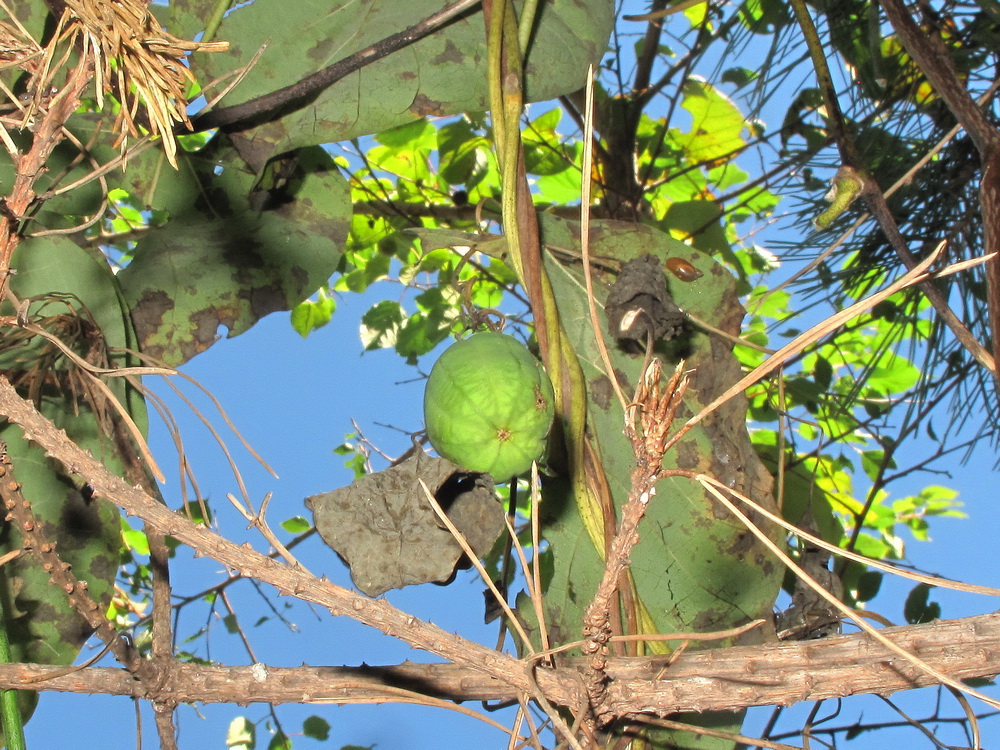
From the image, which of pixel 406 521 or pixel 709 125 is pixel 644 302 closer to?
pixel 406 521

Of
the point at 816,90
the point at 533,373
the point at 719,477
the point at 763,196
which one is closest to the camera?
the point at 533,373

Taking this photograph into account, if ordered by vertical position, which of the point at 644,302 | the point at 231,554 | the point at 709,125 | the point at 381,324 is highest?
the point at 709,125

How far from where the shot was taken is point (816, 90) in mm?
1454

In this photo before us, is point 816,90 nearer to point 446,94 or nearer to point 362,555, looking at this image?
point 446,94

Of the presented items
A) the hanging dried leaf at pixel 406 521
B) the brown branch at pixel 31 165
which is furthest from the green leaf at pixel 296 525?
the brown branch at pixel 31 165

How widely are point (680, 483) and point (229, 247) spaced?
61 centimetres

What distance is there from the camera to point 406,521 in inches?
25.8

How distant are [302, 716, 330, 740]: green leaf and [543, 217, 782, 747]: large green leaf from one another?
36.3 inches

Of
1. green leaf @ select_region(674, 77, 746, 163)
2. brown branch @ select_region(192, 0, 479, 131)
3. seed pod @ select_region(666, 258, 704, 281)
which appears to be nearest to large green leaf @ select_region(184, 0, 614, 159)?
brown branch @ select_region(192, 0, 479, 131)

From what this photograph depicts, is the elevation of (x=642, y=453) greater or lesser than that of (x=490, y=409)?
lesser

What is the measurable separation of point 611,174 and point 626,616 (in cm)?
95

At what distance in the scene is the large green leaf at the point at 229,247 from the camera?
92 cm

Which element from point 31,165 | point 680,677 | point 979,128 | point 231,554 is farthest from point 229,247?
point 979,128

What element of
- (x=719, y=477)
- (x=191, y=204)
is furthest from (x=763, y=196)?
(x=191, y=204)
